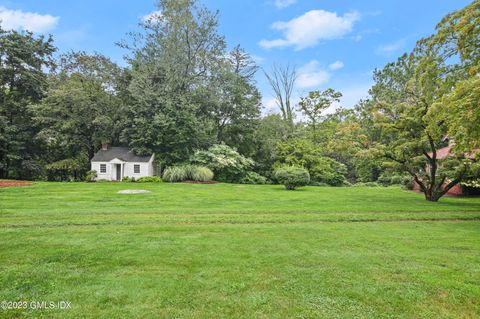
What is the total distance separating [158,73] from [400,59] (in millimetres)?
26528

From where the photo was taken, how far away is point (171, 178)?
20.4 m

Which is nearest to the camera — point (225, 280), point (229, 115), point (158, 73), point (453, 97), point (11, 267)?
point (225, 280)

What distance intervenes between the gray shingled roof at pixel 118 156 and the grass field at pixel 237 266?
15490 millimetres

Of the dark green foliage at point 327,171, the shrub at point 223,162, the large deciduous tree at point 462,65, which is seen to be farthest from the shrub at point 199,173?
the large deciduous tree at point 462,65

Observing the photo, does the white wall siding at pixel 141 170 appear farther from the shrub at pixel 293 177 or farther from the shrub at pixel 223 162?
the shrub at pixel 293 177

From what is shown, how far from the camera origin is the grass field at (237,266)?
2.82 m

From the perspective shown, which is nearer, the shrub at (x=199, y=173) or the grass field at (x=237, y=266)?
the grass field at (x=237, y=266)

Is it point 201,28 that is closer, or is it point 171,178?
point 171,178

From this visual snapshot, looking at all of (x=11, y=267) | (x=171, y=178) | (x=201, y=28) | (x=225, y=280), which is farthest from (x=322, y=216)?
(x=201, y=28)

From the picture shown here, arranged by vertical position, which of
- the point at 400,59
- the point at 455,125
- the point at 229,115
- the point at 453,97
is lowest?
the point at 455,125

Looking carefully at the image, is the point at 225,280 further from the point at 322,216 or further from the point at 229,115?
the point at 229,115

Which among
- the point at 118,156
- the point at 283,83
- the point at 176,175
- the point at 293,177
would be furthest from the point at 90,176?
the point at 283,83

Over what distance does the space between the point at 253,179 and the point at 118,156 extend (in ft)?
38.0

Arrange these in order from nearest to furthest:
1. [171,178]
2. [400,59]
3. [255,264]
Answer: [255,264] → [171,178] → [400,59]
